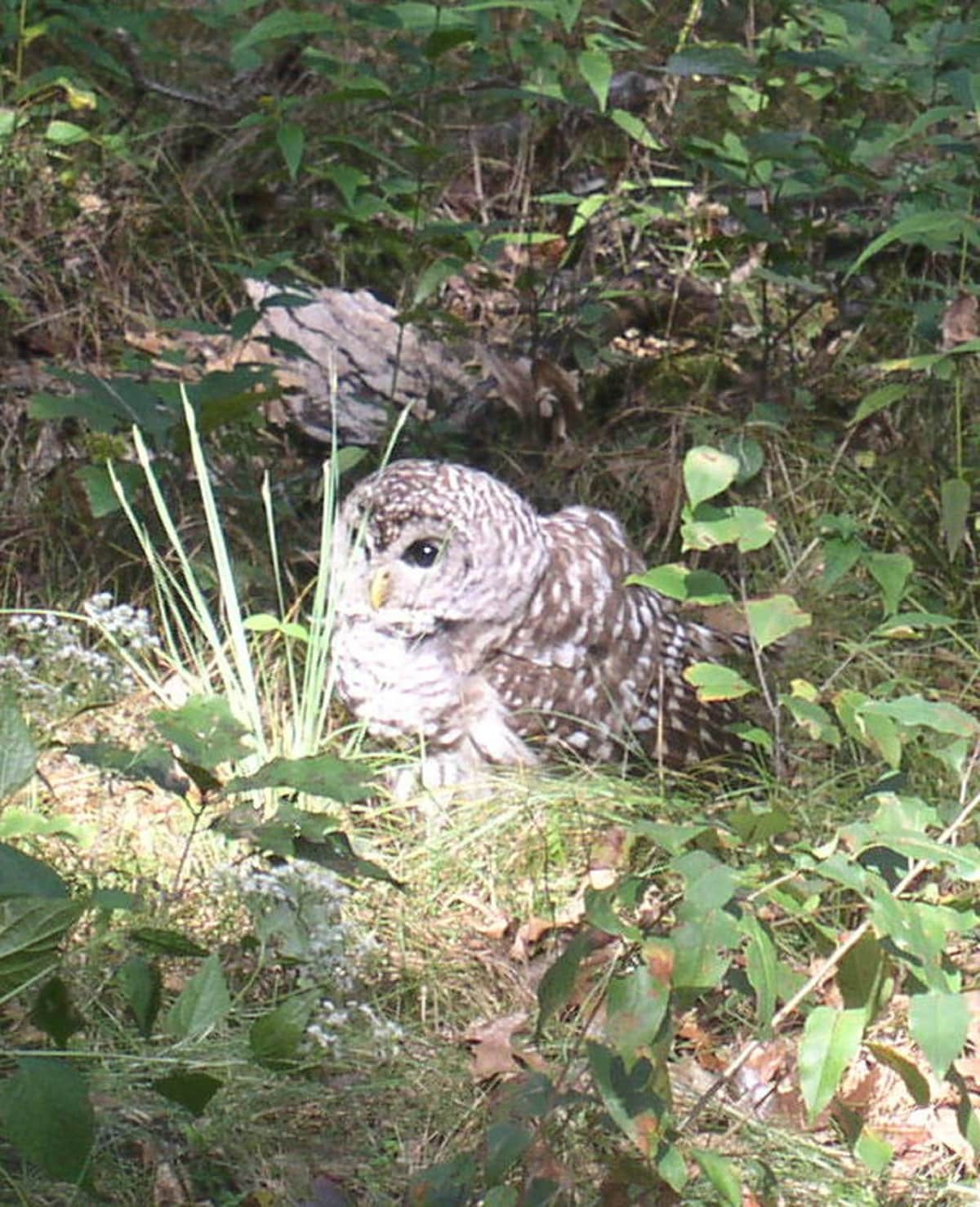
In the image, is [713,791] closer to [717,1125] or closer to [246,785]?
[717,1125]

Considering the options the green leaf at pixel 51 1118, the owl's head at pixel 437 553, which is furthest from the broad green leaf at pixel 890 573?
the green leaf at pixel 51 1118

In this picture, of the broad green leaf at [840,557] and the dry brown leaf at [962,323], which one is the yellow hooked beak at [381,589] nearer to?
the broad green leaf at [840,557]

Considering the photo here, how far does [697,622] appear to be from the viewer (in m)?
4.55

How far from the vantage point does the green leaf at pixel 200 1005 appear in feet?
8.00

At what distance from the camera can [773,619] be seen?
3.20 meters

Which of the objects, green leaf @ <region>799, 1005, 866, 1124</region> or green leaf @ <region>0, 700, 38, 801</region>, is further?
green leaf @ <region>0, 700, 38, 801</region>

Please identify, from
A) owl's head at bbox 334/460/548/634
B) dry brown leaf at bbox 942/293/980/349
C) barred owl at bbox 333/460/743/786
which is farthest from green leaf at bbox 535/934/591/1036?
dry brown leaf at bbox 942/293/980/349

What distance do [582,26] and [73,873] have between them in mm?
3088

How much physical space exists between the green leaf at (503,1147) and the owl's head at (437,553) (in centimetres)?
187

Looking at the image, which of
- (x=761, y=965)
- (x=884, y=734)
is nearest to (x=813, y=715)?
(x=884, y=734)

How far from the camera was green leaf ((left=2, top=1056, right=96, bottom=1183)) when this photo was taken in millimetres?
2145

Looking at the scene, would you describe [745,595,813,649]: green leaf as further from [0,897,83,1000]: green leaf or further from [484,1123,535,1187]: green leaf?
[0,897,83,1000]: green leaf

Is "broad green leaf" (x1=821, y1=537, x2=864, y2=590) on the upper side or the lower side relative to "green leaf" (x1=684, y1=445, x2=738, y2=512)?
lower

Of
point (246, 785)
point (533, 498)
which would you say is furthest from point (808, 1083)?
point (533, 498)
